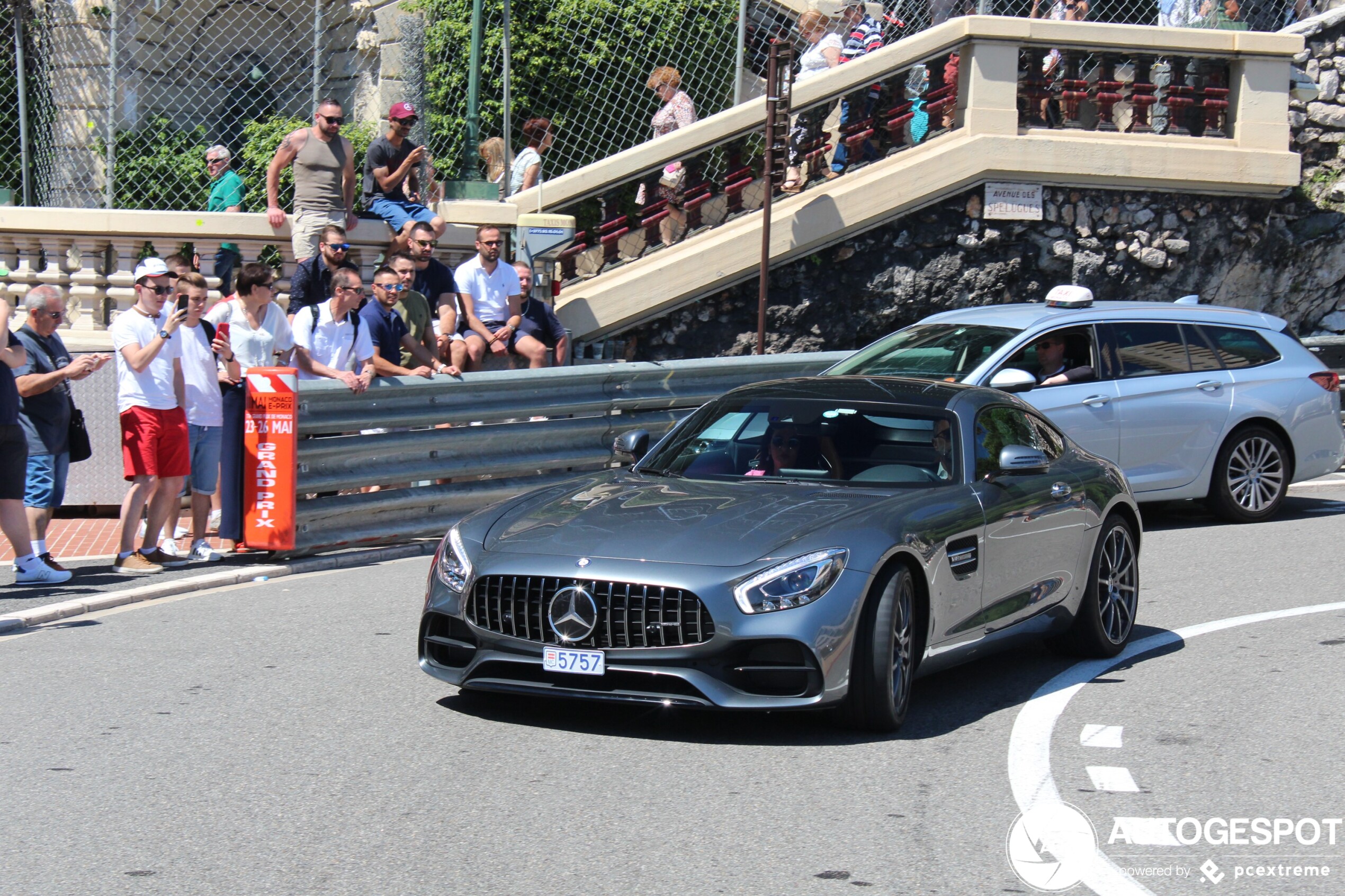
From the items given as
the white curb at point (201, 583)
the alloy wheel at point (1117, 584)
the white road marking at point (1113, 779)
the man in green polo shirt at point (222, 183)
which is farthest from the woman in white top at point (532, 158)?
the white road marking at point (1113, 779)

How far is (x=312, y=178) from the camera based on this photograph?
13.1 m

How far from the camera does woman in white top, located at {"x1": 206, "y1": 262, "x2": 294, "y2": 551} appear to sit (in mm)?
10531

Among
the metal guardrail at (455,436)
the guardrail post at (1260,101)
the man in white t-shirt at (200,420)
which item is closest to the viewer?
the man in white t-shirt at (200,420)

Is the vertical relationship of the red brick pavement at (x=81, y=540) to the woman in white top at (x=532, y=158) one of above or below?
below

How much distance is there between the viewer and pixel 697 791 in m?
5.64

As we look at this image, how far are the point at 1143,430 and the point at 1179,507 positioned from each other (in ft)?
6.71

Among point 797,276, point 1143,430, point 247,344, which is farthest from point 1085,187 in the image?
point 247,344

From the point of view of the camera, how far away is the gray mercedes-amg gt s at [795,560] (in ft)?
20.1

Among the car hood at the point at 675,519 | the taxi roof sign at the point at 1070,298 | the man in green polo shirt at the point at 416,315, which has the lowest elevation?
the car hood at the point at 675,519

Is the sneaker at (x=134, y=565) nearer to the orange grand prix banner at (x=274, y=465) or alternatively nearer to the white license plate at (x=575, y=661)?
the orange grand prix banner at (x=274, y=465)

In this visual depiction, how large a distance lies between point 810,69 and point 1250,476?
22.3ft

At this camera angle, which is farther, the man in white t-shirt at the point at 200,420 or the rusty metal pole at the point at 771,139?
the rusty metal pole at the point at 771,139

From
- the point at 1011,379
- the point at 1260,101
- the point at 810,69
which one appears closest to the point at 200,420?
the point at 1011,379

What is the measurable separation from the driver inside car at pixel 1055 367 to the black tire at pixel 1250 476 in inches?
54.2
